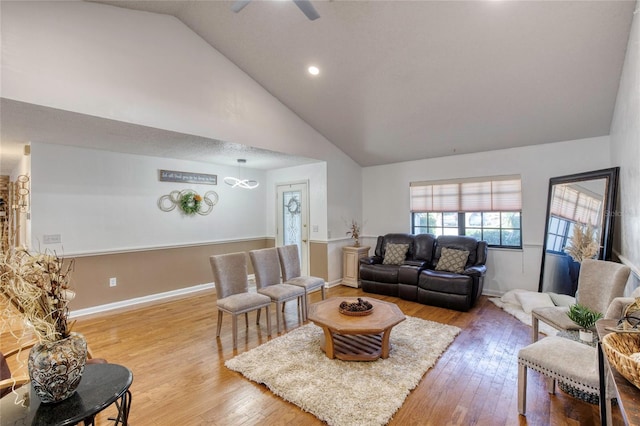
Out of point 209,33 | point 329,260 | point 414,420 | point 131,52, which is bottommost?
point 414,420

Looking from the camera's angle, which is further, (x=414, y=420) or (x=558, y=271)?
(x=558, y=271)

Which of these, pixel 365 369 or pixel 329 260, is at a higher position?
pixel 329 260

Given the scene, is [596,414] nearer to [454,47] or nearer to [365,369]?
[365,369]

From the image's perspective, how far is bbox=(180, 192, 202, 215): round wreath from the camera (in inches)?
203

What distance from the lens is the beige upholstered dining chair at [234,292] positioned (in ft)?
10.7

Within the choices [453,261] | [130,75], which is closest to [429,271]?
[453,261]

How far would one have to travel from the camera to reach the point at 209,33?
366 centimetres

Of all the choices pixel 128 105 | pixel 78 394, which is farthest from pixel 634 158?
pixel 128 105

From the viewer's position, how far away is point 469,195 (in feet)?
17.2

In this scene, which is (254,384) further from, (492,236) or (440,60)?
(492,236)

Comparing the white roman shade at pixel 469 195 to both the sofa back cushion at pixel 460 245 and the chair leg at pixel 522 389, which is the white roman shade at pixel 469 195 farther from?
the chair leg at pixel 522 389

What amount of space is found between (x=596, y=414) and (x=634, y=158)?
212cm

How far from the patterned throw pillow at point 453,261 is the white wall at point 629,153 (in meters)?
1.73

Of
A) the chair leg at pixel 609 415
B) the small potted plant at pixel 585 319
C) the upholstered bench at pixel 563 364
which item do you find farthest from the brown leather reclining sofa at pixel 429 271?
the chair leg at pixel 609 415
